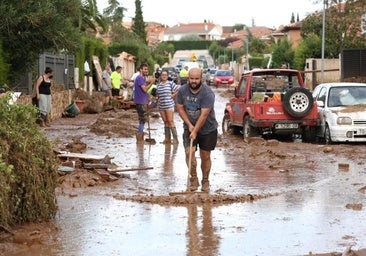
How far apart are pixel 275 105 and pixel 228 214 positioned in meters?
9.56

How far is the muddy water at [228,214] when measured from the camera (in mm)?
7617

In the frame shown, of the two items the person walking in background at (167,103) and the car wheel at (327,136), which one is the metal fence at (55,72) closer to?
the person walking in background at (167,103)

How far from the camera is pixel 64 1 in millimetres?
18781

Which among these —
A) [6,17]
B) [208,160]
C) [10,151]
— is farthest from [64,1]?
[10,151]

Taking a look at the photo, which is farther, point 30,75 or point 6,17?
point 30,75

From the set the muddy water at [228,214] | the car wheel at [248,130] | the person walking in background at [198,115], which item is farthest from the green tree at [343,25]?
the person walking in background at [198,115]

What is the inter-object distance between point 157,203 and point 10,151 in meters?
2.48

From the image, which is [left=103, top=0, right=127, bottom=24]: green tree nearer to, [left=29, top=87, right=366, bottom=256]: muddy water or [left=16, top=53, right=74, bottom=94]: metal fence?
[left=16, top=53, right=74, bottom=94]: metal fence

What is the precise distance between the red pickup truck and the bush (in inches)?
408

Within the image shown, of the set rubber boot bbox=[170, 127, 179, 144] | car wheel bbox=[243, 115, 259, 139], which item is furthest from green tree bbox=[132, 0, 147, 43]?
rubber boot bbox=[170, 127, 179, 144]

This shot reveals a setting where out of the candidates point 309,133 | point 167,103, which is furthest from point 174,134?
point 309,133

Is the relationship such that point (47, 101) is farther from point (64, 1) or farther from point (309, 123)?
point (309, 123)

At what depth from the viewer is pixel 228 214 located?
364 inches

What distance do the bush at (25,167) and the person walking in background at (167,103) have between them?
9231 millimetres
